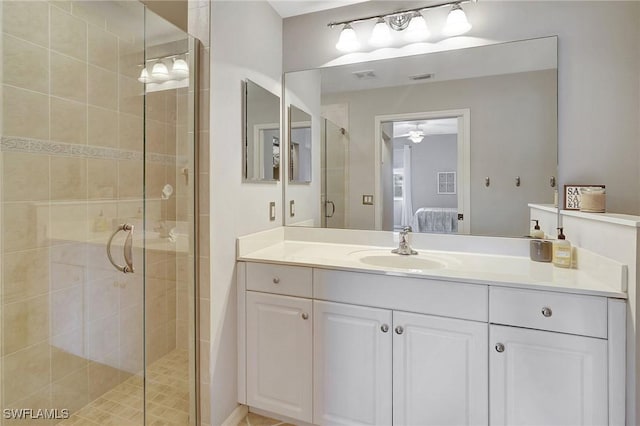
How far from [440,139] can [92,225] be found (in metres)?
1.89

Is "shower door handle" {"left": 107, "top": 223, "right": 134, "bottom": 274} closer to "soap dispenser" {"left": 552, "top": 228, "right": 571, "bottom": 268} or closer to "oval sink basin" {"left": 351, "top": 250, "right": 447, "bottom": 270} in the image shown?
"oval sink basin" {"left": 351, "top": 250, "right": 447, "bottom": 270}

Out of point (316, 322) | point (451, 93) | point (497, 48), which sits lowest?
point (316, 322)

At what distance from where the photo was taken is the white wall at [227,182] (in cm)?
153

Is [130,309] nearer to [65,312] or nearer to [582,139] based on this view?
[65,312]

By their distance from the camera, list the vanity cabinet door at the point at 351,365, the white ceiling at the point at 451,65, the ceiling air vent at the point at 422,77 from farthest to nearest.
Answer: the ceiling air vent at the point at 422,77, the white ceiling at the point at 451,65, the vanity cabinet door at the point at 351,365

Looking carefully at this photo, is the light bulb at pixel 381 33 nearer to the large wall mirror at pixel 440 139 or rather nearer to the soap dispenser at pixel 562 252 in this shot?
the large wall mirror at pixel 440 139

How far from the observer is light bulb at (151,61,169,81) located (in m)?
1.52

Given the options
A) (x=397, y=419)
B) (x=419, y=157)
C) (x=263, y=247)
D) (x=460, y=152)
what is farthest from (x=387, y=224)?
→ (x=397, y=419)

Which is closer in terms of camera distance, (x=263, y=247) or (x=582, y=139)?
(x=582, y=139)

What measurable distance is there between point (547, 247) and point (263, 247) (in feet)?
4.86

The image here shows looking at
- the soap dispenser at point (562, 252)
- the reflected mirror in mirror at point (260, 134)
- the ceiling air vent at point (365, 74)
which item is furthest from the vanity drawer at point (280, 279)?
the ceiling air vent at point (365, 74)

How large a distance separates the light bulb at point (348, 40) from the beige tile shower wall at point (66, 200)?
1134mm

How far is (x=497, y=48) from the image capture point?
173 centimetres

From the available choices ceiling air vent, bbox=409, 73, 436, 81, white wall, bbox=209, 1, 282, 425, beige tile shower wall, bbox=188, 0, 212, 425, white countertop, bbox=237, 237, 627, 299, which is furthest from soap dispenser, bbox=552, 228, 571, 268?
beige tile shower wall, bbox=188, 0, 212, 425
